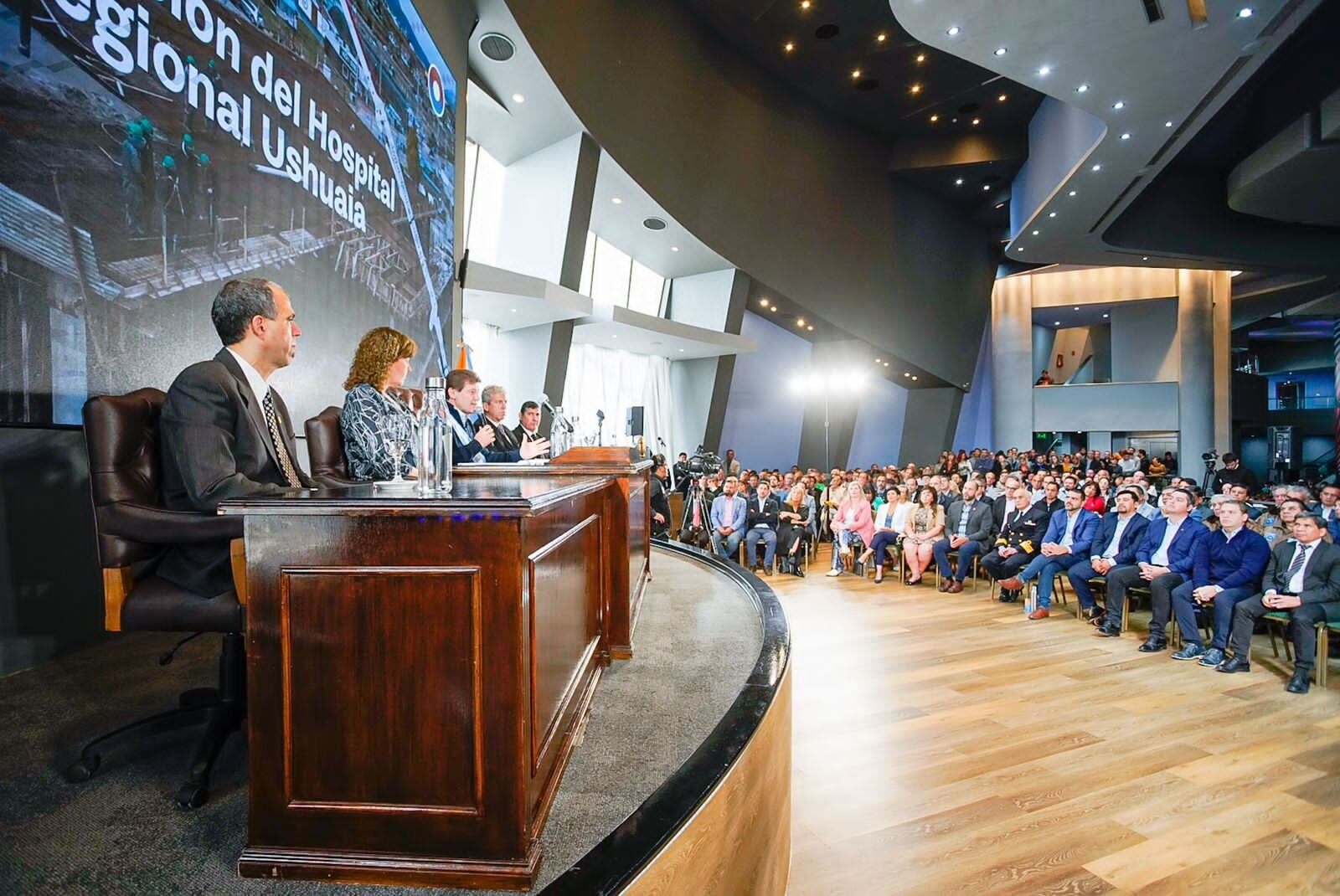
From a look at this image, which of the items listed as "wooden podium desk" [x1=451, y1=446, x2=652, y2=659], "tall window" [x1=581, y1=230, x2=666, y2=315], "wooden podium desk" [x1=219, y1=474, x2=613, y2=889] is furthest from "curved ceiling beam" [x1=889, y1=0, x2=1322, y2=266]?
"tall window" [x1=581, y1=230, x2=666, y2=315]

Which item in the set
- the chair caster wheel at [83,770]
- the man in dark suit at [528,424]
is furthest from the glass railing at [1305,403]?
the chair caster wheel at [83,770]

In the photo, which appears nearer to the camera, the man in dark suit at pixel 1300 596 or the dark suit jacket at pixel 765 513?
the man in dark suit at pixel 1300 596

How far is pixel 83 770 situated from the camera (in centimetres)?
145

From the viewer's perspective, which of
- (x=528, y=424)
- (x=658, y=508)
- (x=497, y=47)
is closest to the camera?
(x=528, y=424)

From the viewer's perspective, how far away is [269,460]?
5.42 feet

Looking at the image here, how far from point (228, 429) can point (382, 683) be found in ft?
2.57

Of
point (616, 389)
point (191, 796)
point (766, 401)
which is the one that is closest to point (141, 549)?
point (191, 796)

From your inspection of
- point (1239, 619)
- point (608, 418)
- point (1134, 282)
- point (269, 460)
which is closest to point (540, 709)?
point (269, 460)

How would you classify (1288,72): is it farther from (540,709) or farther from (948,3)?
(540,709)

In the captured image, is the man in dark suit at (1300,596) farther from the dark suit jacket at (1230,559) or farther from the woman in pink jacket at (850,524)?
the woman in pink jacket at (850,524)

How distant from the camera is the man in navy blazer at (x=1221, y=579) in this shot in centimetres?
394

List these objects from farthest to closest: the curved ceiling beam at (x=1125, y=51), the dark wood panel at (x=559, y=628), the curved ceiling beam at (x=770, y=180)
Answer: the curved ceiling beam at (x=770, y=180) → the curved ceiling beam at (x=1125, y=51) → the dark wood panel at (x=559, y=628)

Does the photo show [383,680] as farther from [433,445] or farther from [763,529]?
[763,529]

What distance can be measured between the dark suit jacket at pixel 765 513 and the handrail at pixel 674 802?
480cm
